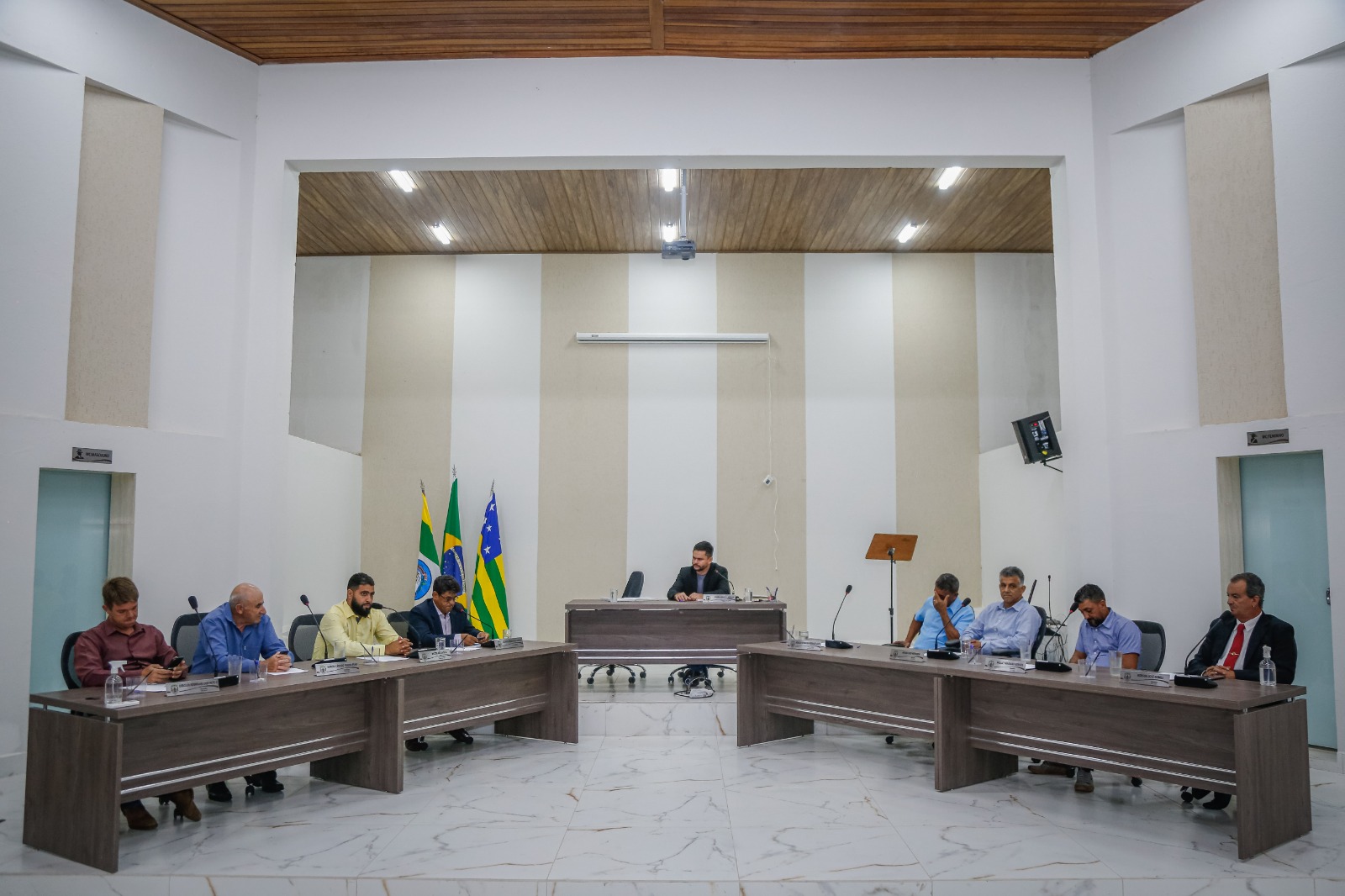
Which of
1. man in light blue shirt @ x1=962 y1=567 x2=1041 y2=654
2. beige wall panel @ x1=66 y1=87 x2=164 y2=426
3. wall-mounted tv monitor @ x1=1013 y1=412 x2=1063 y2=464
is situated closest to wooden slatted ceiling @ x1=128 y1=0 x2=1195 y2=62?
beige wall panel @ x1=66 y1=87 x2=164 y2=426

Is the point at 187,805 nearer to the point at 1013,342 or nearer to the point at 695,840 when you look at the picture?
the point at 695,840

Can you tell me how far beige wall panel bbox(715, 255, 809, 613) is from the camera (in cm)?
866

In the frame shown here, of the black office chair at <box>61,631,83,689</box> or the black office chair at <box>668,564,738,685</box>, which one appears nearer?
the black office chair at <box>61,631,83,689</box>

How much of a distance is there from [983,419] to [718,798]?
5.73 metres

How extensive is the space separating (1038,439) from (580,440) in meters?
4.19

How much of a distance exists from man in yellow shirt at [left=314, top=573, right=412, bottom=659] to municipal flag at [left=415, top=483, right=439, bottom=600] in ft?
10.8

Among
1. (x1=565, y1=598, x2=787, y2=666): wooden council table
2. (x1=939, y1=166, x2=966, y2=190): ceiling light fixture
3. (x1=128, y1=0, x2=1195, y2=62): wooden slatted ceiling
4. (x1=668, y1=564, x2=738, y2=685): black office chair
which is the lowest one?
(x1=668, y1=564, x2=738, y2=685): black office chair

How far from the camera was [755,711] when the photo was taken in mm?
5359

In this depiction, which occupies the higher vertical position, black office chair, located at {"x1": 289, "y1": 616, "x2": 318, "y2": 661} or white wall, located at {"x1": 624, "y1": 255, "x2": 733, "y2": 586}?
white wall, located at {"x1": 624, "y1": 255, "x2": 733, "y2": 586}

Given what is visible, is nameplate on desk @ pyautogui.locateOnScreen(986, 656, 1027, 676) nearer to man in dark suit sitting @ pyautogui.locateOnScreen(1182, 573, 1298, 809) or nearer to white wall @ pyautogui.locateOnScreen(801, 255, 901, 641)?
man in dark suit sitting @ pyautogui.locateOnScreen(1182, 573, 1298, 809)

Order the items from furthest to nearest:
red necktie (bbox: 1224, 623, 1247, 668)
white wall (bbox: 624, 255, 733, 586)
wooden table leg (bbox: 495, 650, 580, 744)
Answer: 1. white wall (bbox: 624, 255, 733, 586)
2. wooden table leg (bbox: 495, 650, 580, 744)
3. red necktie (bbox: 1224, 623, 1247, 668)

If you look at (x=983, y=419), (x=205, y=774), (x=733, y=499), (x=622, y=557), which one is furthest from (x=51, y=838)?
(x=983, y=419)

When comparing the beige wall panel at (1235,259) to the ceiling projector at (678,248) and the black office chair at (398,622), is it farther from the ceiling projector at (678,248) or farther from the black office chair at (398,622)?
the black office chair at (398,622)

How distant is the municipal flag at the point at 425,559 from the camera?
8.34 metres
